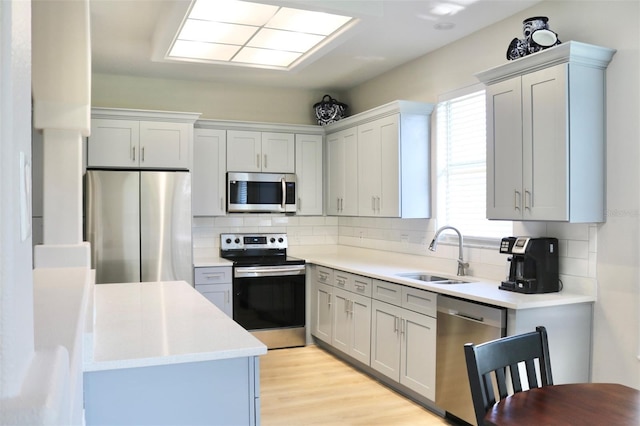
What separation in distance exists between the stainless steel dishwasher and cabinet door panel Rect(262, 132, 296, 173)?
2809 mm

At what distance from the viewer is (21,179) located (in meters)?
0.37

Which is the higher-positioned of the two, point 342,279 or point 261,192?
point 261,192

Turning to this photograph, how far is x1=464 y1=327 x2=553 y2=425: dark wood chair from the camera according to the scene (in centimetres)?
182

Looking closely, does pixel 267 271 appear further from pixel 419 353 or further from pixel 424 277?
pixel 419 353

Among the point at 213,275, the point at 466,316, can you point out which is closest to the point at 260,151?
the point at 213,275

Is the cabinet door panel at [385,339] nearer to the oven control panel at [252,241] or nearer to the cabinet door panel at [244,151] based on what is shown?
the oven control panel at [252,241]

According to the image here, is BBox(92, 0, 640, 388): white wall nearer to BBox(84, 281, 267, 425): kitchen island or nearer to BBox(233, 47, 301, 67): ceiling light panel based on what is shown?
BBox(233, 47, 301, 67): ceiling light panel

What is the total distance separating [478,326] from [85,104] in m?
2.46

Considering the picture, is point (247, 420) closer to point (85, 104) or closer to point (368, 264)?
point (85, 104)

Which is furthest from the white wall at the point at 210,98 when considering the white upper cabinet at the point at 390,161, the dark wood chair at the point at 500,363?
the dark wood chair at the point at 500,363

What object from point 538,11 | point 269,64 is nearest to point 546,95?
point 538,11

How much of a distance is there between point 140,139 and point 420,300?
303cm

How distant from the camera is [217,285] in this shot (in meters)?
5.22

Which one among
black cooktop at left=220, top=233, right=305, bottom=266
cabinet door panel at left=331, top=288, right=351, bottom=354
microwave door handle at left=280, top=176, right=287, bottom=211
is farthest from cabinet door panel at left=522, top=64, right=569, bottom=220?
microwave door handle at left=280, top=176, right=287, bottom=211
